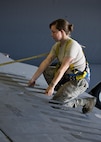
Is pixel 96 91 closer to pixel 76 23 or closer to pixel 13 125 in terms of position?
pixel 76 23

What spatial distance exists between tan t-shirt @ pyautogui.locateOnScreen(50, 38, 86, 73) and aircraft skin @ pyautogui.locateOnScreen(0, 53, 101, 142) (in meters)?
0.48

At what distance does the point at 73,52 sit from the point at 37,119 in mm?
971

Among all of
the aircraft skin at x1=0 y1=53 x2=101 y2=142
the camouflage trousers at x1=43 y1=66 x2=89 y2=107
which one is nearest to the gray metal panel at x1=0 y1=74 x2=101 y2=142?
the aircraft skin at x1=0 y1=53 x2=101 y2=142

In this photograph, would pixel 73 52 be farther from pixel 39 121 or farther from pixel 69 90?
pixel 39 121

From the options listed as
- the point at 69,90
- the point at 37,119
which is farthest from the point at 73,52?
the point at 37,119

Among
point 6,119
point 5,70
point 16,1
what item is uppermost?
point 16,1

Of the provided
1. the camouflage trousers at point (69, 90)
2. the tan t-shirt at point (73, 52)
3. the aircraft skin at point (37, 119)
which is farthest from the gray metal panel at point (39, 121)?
the tan t-shirt at point (73, 52)

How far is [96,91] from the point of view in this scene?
844cm

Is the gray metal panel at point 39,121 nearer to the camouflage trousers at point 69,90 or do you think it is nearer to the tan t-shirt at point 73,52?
the camouflage trousers at point 69,90

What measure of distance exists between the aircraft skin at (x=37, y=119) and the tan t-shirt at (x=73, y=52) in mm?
477

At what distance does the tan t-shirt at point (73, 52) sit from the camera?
394 centimetres

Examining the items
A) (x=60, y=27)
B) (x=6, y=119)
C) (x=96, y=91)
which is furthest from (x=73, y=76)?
(x=96, y=91)

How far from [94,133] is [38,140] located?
65cm

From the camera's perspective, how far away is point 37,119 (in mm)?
3242
